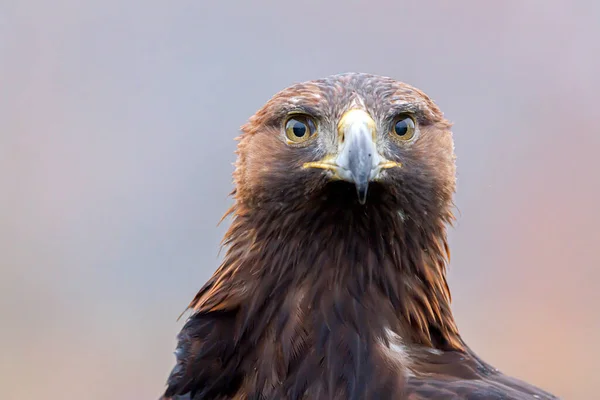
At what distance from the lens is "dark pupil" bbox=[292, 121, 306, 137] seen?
300cm

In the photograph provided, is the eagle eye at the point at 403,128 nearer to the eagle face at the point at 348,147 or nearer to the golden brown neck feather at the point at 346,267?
the eagle face at the point at 348,147

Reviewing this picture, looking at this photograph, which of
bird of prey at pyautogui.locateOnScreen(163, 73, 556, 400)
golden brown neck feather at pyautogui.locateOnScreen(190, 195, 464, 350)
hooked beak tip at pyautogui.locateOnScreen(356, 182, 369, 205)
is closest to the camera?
hooked beak tip at pyautogui.locateOnScreen(356, 182, 369, 205)

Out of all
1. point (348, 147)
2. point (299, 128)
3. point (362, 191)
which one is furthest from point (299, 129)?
point (362, 191)

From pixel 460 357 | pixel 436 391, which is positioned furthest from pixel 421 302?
pixel 436 391

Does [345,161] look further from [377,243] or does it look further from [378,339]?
[378,339]

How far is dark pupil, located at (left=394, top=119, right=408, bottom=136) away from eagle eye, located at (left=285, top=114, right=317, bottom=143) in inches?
11.2

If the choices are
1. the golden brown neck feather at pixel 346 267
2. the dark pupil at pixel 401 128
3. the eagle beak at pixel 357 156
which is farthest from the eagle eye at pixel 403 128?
the golden brown neck feather at pixel 346 267

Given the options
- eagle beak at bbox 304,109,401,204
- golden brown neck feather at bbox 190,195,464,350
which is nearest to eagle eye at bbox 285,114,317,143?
eagle beak at bbox 304,109,401,204

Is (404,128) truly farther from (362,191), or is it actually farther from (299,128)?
(362,191)

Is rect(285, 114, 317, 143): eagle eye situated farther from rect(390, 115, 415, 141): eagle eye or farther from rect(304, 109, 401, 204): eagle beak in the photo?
rect(390, 115, 415, 141): eagle eye

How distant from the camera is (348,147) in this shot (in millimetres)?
2721

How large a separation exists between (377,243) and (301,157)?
0.39 metres

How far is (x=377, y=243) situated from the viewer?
2969mm

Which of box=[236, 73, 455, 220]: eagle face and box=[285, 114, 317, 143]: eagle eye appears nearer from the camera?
box=[236, 73, 455, 220]: eagle face
